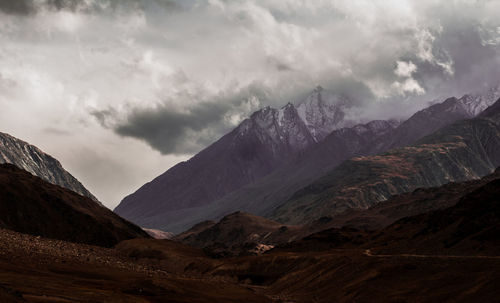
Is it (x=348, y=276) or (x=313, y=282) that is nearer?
(x=348, y=276)

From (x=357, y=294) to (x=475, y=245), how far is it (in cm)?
2440

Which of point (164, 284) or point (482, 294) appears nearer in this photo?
point (482, 294)

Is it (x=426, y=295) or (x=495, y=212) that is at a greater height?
(x=495, y=212)

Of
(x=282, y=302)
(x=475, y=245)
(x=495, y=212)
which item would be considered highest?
(x=495, y=212)

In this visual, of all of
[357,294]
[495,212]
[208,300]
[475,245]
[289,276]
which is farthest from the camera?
[289,276]

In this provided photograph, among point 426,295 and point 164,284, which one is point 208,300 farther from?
point 426,295

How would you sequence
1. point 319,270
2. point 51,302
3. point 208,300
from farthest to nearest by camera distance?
point 319,270 → point 208,300 → point 51,302

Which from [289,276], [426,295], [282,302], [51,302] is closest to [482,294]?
[426,295]

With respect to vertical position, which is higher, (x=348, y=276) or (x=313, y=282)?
(x=348, y=276)

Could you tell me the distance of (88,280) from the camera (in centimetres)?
7600

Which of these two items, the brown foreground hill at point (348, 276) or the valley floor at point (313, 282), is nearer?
the valley floor at point (313, 282)

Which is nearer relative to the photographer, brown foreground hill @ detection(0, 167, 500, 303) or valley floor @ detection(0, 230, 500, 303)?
valley floor @ detection(0, 230, 500, 303)

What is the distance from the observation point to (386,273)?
303 ft

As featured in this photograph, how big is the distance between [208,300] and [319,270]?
151 feet
